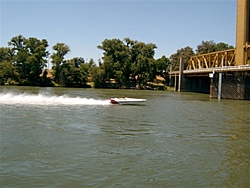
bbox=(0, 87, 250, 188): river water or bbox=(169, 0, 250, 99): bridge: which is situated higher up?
bbox=(169, 0, 250, 99): bridge

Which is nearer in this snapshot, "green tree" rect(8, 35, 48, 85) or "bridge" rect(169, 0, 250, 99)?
"bridge" rect(169, 0, 250, 99)

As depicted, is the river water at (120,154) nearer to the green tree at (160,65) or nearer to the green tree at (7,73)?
the green tree at (7,73)

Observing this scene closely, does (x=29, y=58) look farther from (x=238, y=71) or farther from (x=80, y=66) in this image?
(x=238, y=71)

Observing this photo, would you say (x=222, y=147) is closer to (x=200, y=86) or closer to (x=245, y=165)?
(x=245, y=165)

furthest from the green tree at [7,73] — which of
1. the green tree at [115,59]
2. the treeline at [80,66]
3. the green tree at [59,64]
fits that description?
the green tree at [115,59]

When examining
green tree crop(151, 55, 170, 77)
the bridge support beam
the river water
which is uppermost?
green tree crop(151, 55, 170, 77)

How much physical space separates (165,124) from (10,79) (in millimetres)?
104562

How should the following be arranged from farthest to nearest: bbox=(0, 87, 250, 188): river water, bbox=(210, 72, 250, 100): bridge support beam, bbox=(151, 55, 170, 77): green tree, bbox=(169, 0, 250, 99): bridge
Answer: bbox=(151, 55, 170, 77): green tree
bbox=(169, 0, 250, 99): bridge
bbox=(210, 72, 250, 100): bridge support beam
bbox=(0, 87, 250, 188): river water

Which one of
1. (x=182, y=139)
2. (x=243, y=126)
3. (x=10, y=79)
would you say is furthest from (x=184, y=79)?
(x=182, y=139)

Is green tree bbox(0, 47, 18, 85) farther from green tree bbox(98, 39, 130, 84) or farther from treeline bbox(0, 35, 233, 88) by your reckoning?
green tree bbox(98, 39, 130, 84)

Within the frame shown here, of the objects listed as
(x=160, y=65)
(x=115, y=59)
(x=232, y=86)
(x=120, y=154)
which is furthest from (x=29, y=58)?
(x=120, y=154)

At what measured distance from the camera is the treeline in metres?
121

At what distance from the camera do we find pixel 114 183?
36.9 ft

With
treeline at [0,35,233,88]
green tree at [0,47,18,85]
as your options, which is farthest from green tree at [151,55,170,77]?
green tree at [0,47,18,85]
